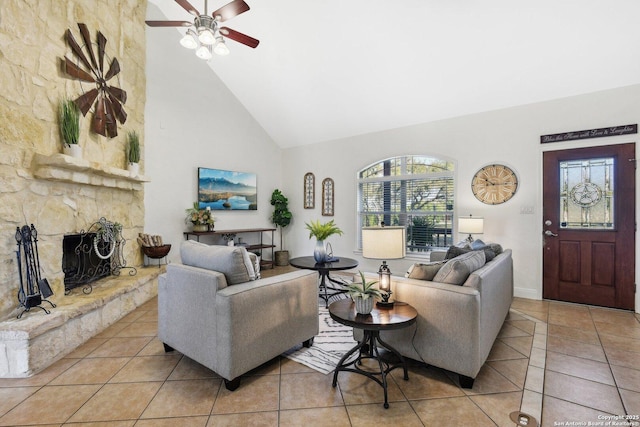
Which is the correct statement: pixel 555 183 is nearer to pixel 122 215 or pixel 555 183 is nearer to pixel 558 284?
pixel 558 284

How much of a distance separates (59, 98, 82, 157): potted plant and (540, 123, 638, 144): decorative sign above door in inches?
217

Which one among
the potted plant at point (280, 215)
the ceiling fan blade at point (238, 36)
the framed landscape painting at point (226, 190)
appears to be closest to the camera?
the ceiling fan blade at point (238, 36)

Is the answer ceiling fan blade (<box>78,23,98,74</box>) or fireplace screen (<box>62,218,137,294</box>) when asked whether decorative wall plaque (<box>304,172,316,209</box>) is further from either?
ceiling fan blade (<box>78,23,98,74</box>)

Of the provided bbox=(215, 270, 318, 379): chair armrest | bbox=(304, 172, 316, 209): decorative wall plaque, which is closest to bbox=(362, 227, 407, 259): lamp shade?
bbox=(215, 270, 318, 379): chair armrest

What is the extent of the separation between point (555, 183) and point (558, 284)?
1.34 meters

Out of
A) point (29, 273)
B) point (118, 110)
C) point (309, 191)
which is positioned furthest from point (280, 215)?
point (29, 273)

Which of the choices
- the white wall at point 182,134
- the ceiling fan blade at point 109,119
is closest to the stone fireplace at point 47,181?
the ceiling fan blade at point 109,119

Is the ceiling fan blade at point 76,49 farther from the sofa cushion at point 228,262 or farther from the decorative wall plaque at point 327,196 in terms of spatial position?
the decorative wall plaque at point 327,196

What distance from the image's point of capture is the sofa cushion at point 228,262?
2.17m

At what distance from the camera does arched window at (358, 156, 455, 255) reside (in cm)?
507

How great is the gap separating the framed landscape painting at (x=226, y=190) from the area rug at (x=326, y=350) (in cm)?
337

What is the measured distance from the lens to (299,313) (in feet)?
8.13

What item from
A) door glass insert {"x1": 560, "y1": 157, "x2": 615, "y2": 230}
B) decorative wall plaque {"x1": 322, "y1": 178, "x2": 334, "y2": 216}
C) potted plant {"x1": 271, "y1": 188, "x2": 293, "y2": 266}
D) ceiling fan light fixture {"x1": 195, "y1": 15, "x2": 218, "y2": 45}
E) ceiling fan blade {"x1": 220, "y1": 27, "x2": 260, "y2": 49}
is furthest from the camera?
potted plant {"x1": 271, "y1": 188, "x2": 293, "y2": 266}

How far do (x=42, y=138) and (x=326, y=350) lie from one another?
126 inches
